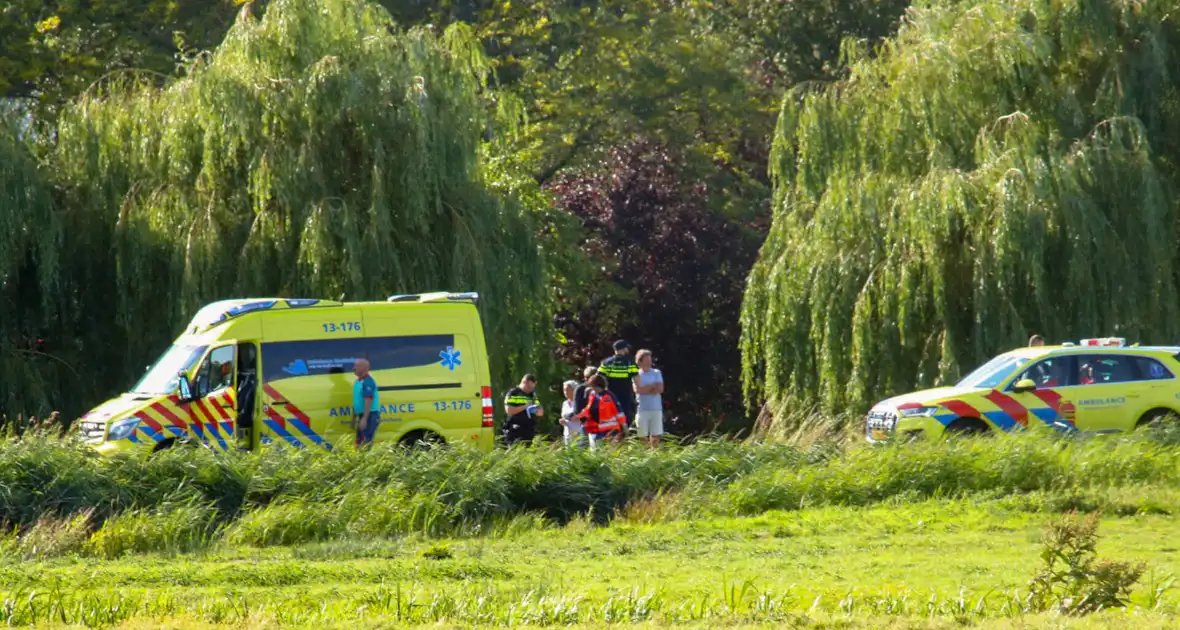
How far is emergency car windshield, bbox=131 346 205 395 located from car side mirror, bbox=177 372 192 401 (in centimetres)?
12

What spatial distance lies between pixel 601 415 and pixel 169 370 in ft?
17.5

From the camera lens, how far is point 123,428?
1930 cm

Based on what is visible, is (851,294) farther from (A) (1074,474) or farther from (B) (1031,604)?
(B) (1031,604)

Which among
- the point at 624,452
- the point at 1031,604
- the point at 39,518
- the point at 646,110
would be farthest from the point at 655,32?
the point at 1031,604

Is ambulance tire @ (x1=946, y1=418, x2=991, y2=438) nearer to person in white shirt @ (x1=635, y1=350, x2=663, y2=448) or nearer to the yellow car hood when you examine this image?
the yellow car hood

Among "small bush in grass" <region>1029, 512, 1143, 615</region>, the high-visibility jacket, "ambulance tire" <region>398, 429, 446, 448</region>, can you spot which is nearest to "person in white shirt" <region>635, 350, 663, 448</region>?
the high-visibility jacket

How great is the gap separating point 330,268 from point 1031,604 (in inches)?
636

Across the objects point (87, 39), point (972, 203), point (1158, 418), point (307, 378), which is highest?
point (87, 39)

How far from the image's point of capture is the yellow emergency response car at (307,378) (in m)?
19.6

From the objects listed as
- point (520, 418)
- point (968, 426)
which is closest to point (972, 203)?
point (968, 426)

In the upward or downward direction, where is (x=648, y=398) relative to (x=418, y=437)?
upward

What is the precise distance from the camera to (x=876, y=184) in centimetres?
2661

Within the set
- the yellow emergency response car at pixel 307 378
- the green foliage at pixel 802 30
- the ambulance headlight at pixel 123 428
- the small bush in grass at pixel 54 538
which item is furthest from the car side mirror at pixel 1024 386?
the green foliage at pixel 802 30

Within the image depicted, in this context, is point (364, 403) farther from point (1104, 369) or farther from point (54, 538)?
point (1104, 369)
